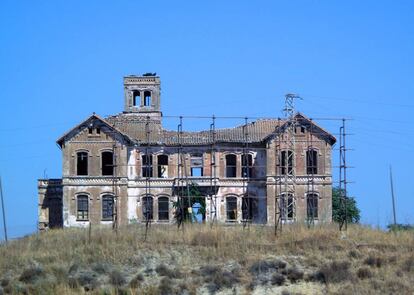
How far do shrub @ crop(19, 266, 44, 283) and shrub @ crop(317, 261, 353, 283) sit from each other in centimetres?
1154

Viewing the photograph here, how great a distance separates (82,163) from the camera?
6153cm

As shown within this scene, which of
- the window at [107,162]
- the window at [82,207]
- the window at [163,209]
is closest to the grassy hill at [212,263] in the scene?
the window at [82,207]

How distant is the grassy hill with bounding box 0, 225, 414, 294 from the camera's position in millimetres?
33000

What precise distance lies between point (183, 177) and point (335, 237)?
23.1 m

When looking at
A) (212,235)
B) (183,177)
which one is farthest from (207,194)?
(212,235)

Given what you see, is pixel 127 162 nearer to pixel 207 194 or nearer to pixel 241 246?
pixel 207 194

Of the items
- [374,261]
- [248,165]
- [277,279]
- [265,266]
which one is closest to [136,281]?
[265,266]

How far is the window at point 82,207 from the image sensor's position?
60594 millimetres

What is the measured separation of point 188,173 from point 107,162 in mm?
6106

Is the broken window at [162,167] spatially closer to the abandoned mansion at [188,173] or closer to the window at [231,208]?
the abandoned mansion at [188,173]

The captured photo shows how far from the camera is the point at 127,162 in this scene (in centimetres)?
6150

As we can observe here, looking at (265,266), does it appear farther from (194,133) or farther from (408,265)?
(194,133)

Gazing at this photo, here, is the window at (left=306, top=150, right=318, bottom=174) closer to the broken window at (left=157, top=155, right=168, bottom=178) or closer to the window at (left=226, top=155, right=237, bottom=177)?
the window at (left=226, top=155, right=237, bottom=177)

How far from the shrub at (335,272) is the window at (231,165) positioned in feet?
94.4
